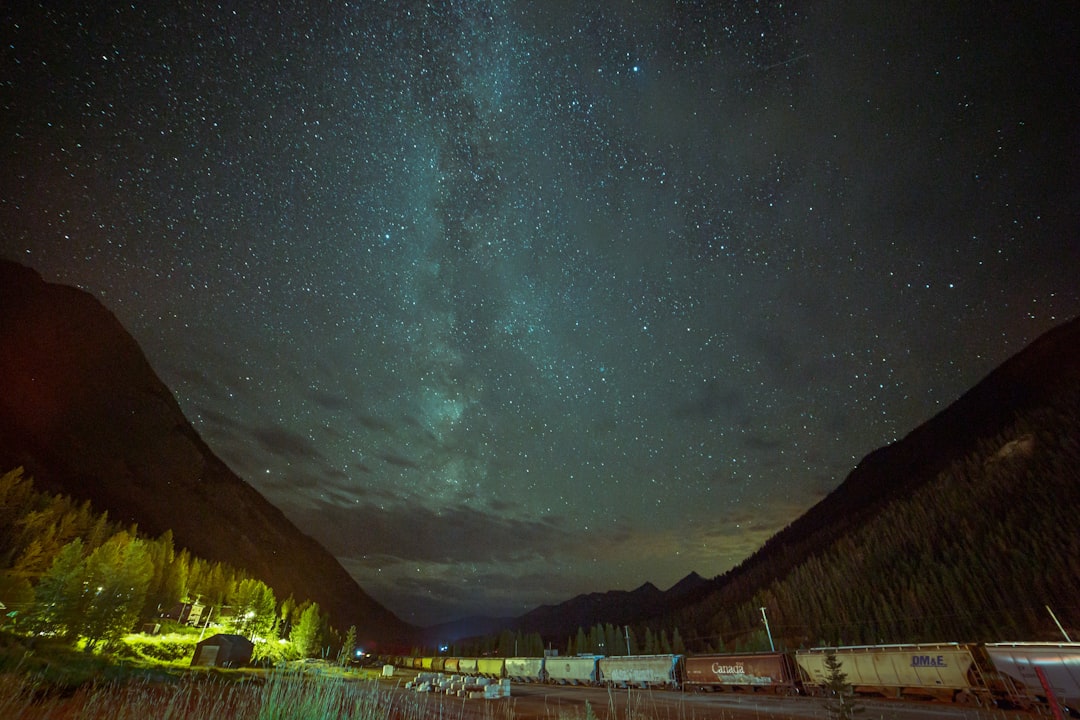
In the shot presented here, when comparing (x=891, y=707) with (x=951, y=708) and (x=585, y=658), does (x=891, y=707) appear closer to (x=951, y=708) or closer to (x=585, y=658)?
(x=951, y=708)

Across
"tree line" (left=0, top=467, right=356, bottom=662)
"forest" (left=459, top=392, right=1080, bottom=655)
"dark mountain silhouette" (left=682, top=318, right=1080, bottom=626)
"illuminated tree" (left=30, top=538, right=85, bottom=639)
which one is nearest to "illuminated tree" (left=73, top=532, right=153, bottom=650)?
"tree line" (left=0, top=467, right=356, bottom=662)

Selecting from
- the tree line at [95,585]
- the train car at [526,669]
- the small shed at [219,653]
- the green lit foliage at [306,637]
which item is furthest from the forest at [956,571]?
the tree line at [95,585]

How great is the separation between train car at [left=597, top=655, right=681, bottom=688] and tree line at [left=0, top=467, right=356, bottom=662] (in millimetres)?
30316

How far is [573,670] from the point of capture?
151 ft

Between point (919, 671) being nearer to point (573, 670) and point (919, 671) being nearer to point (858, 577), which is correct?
point (573, 670)

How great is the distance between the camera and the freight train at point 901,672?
63.6ft

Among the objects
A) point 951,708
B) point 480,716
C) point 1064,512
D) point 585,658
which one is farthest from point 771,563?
point 480,716

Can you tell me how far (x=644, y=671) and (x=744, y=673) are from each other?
9031 millimetres

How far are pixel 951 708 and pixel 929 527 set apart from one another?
319 feet

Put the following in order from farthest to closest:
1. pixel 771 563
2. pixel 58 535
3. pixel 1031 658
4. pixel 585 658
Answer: pixel 771 563 → pixel 58 535 → pixel 585 658 → pixel 1031 658

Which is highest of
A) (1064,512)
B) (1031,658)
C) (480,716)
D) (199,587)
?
(1064,512)

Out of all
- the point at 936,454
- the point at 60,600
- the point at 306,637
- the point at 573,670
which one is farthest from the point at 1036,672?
the point at 936,454

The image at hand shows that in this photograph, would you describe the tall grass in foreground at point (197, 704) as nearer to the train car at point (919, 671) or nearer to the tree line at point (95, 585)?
the train car at point (919, 671)

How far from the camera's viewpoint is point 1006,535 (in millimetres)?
76812
